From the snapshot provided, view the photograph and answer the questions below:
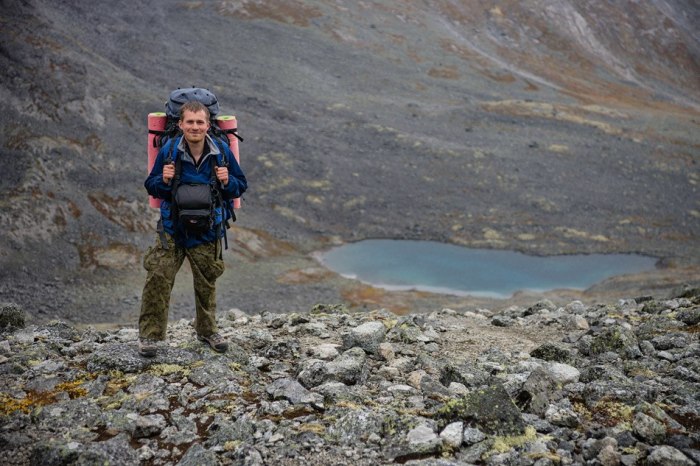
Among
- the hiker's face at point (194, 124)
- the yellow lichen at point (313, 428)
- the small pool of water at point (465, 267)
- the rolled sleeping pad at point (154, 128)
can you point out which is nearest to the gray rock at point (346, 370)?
the yellow lichen at point (313, 428)

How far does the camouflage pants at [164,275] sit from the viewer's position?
6934 millimetres

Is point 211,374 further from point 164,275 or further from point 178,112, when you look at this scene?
point 178,112

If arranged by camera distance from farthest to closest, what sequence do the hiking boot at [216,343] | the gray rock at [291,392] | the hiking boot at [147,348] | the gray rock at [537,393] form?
the hiking boot at [216,343], the hiking boot at [147,348], the gray rock at [291,392], the gray rock at [537,393]

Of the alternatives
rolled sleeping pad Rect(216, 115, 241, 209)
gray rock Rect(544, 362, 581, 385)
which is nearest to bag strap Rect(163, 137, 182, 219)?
rolled sleeping pad Rect(216, 115, 241, 209)

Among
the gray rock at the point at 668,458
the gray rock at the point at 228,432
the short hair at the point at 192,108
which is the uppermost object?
the short hair at the point at 192,108

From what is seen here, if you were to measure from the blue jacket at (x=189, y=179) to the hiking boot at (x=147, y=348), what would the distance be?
1.25 meters

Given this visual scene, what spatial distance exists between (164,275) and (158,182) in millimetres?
1125

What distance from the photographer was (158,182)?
6676 millimetres

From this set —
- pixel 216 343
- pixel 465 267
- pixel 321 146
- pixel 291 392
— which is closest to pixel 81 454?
pixel 291 392

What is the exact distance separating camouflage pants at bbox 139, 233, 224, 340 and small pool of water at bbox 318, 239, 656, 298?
21.2 m

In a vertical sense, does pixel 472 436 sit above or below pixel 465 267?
above

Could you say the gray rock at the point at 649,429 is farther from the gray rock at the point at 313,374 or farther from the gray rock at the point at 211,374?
the gray rock at the point at 211,374

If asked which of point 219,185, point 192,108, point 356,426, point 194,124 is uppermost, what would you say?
point 192,108

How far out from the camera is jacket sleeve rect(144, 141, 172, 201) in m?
6.67
